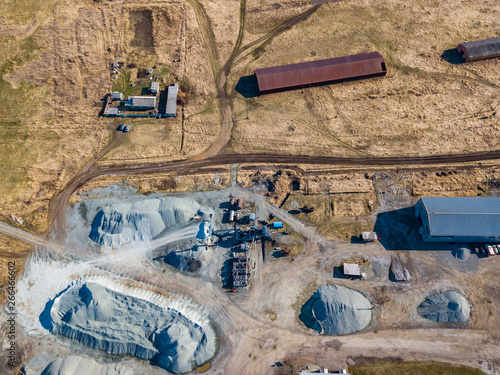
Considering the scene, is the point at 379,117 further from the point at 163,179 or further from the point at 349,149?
the point at 163,179

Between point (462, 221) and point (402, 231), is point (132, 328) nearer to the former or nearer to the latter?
point (402, 231)

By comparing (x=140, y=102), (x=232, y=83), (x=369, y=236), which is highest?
(x=232, y=83)

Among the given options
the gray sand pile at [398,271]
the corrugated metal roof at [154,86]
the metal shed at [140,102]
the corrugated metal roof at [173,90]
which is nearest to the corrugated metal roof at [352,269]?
the gray sand pile at [398,271]

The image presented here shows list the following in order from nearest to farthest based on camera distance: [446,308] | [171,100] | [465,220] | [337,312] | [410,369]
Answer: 1. [410,369]
2. [337,312]
3. [446,308]
4. [465,220]
5. [171,100]

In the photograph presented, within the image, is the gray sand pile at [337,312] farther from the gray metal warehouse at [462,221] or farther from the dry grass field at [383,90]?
the dry grass field at [383,90]

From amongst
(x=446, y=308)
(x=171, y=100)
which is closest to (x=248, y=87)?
(x=171, y=100)

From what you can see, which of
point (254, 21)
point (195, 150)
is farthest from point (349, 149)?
point (254, 21)

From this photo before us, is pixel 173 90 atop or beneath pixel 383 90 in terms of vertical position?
beneath
